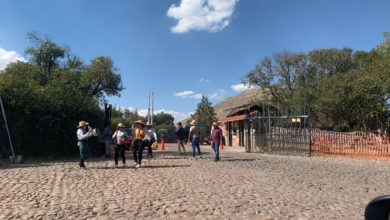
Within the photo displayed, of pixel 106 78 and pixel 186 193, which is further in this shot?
pixel 106 78

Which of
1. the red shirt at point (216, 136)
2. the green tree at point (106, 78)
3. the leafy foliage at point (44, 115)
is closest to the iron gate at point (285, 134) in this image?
the red shirt at point (216, 136)

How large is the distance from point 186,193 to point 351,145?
10628 millimetres

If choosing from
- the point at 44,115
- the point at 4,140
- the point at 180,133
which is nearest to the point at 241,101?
the point at 180,133

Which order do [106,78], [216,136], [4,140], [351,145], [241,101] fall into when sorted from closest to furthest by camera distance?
[4,140], [216,136], [351,145], [106,78], [241,101]

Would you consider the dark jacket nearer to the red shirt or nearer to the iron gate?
the red shirt

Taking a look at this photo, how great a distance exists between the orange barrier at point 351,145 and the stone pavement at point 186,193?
4.46 m

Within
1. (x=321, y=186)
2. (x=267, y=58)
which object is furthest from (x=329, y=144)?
(x=267, y=58)

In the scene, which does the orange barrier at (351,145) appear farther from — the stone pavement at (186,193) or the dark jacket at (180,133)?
the dark jacket at (180,133)

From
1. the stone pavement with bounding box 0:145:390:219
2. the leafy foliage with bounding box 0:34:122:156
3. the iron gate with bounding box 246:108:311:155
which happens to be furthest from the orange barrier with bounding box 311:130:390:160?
the leafy foliage with bounding box 0:34:122:156

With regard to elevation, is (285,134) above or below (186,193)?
above

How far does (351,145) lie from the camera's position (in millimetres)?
13391

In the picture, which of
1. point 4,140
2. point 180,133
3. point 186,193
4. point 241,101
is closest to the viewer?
point 186,193

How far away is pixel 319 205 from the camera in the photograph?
516 centimetres

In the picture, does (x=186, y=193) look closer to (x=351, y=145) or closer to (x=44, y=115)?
(x=44, y=115)
